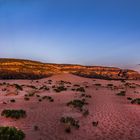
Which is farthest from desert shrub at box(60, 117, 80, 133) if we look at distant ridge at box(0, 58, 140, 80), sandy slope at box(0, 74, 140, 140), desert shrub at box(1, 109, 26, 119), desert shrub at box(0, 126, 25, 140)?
distant ridge at box(0, 58, 140, 80)

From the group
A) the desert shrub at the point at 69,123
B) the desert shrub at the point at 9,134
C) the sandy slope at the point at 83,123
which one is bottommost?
the sandy slope at the point at 83,123

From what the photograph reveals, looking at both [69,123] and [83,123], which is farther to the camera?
[83,123]

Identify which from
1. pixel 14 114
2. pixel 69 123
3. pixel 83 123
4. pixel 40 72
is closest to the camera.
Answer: pixel 69 123

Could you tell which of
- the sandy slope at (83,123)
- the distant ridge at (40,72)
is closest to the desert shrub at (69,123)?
the sandy slope at (83,123)

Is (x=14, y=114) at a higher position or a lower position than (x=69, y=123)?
A: higher

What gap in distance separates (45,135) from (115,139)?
11.5 ft

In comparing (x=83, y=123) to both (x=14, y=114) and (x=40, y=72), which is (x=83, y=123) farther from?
(x=40, y=72)

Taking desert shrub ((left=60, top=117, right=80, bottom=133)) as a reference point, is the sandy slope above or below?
below

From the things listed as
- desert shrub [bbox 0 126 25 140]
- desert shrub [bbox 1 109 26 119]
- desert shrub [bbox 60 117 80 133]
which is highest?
desert shrub [bbox 0 126 25 140]

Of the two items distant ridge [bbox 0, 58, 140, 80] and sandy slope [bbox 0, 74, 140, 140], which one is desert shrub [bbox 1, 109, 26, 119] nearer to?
sandy slope [bbox 0, 74, 140, 140]

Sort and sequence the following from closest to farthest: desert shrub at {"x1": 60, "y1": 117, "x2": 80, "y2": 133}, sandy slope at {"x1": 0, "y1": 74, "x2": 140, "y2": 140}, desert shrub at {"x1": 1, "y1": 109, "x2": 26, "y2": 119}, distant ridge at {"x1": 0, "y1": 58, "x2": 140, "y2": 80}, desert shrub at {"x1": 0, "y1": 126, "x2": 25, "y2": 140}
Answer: desert shrub at {"x1": 0, "y1": 126, "x2": 25, "y2": 140} → sandy slope at {"x1": 0, "y1": 74, "x2": 140, "y2": 140} → desert shrub at {"x1": 60, "y1": 117, "x2": 80, "y2": 133} → desert shrub at {"x1": 1, "y1": 109, "x2": 26, "y2": 119} → distant ridge at {"x1": 0, "y1": 58, "x2": 140, "y2": 80}

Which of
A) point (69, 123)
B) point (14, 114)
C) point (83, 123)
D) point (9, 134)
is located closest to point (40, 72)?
point (14, 114)

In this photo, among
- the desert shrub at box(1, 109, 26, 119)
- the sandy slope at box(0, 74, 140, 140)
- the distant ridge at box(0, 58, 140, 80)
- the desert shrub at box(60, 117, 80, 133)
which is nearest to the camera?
the sandy slope at box(0, 74, 140, 140)

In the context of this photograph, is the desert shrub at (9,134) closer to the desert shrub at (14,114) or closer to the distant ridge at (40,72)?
the desert shrub at (14,114)
